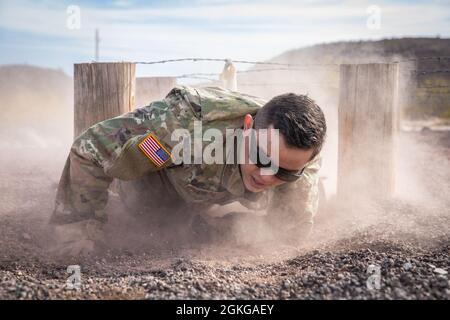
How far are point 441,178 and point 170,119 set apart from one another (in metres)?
4.10

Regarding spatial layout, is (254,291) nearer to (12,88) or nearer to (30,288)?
(30,288)

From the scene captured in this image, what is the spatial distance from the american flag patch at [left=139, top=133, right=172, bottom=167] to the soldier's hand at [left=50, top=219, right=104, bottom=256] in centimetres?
73

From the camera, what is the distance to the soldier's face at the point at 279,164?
3.08m

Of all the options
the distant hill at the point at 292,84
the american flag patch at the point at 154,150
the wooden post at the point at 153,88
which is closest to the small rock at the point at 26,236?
the american flag patch at the point at 154,150

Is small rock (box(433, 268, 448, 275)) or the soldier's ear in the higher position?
the soldier's ear

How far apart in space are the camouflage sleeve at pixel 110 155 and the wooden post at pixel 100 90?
2.35 ft

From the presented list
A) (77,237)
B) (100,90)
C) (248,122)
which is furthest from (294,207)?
(100,90)

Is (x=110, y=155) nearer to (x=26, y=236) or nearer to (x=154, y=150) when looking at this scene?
(x=154, y=150)

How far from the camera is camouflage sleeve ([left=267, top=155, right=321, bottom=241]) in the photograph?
3.87m

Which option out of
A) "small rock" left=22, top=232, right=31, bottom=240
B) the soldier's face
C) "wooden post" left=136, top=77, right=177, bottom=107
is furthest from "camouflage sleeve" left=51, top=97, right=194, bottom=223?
"wooden post" left=136, top=77, right=177, bottom=107

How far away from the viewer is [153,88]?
265 inches

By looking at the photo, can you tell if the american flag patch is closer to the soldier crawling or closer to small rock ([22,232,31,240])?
the soldier crawling

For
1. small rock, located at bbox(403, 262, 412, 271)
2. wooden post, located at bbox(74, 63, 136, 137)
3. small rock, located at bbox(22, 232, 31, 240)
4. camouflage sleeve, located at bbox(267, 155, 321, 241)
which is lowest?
small rock, located at bbox(22, 232, 31, 240)

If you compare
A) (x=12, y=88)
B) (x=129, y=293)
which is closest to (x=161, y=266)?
(x=129, y=293)
